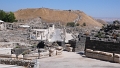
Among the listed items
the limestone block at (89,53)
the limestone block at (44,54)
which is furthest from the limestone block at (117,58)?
the limestone block at (44,54)

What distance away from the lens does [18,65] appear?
14.2 metres

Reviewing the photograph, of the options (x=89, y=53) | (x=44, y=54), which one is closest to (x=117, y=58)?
(x=89, y=53)

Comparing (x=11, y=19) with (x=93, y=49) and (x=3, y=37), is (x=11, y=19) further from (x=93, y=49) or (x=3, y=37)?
(x=93, y=49)

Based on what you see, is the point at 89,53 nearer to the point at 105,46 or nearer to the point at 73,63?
the point at 105,46

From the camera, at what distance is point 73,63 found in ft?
51.2

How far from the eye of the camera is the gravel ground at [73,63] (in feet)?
49.0

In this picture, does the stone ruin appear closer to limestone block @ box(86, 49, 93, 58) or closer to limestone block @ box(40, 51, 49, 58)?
limestone block @ box(86, 49, 93, 58)

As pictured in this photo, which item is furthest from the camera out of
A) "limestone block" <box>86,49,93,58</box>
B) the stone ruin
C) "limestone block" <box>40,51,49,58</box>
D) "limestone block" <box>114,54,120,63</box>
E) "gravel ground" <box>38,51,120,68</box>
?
"limestone block" <box>86,49,93,58</box>

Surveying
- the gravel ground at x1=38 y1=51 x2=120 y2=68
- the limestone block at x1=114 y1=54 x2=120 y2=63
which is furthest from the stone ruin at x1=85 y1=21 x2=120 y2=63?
the gravel ground at x1=38 y1=51 x2=120 y2=68

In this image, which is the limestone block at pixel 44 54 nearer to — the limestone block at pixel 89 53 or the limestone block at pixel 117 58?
the limestone block at pixel 89 53

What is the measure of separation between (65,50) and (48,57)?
3.71m

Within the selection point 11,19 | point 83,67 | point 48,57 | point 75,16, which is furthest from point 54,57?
point 75,16

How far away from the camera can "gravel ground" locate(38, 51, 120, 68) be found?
14930 mm

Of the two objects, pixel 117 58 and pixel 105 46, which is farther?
pixel 105 46
